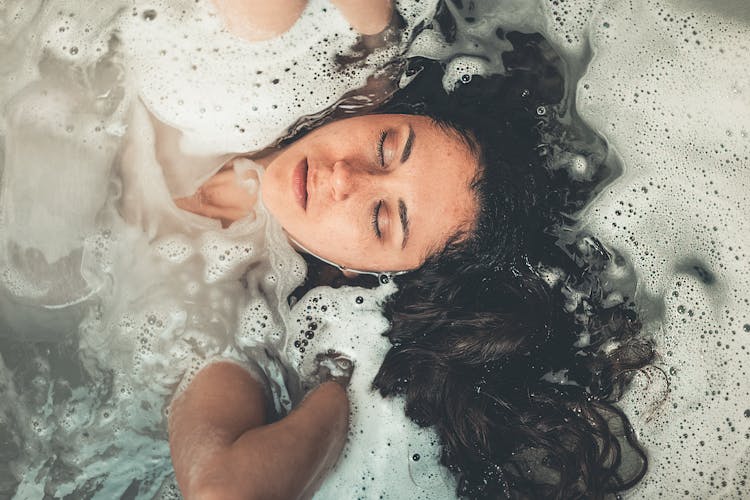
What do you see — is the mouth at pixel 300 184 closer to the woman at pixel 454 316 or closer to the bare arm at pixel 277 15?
the woman at pixel 454 316

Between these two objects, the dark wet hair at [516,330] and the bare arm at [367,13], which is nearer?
the dark wet hair at [516,330]

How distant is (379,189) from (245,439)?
0.48 m

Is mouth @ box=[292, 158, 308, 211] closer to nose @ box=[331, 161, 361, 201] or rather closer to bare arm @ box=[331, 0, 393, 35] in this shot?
nose @ box=[331, 161, 361, 201]

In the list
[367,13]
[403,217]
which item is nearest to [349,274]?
[403,217]

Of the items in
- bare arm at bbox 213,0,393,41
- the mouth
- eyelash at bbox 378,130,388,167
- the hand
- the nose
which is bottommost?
the hand

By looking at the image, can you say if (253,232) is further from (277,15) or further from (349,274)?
(277,15)

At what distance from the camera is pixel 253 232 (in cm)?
139

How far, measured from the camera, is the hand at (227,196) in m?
1.38

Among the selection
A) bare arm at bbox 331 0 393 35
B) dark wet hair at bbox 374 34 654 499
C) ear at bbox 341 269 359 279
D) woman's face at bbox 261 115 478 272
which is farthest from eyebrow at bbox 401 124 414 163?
bare arm at bbox 331 0 393 35

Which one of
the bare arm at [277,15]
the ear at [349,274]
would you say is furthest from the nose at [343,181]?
the bare arm at [277,15]

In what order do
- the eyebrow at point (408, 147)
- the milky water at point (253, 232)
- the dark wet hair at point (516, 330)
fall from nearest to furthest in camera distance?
the eyebrow at point (408, 147) → the dark wet hair at point (516, 330) → the milky water at point (253, 232)

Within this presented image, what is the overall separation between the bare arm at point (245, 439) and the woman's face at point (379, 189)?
35 centimetres

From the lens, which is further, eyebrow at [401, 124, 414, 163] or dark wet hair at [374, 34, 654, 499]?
dark wet hair at [374, 34, 654, 499]

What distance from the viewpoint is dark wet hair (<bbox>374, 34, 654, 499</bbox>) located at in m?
1.21
